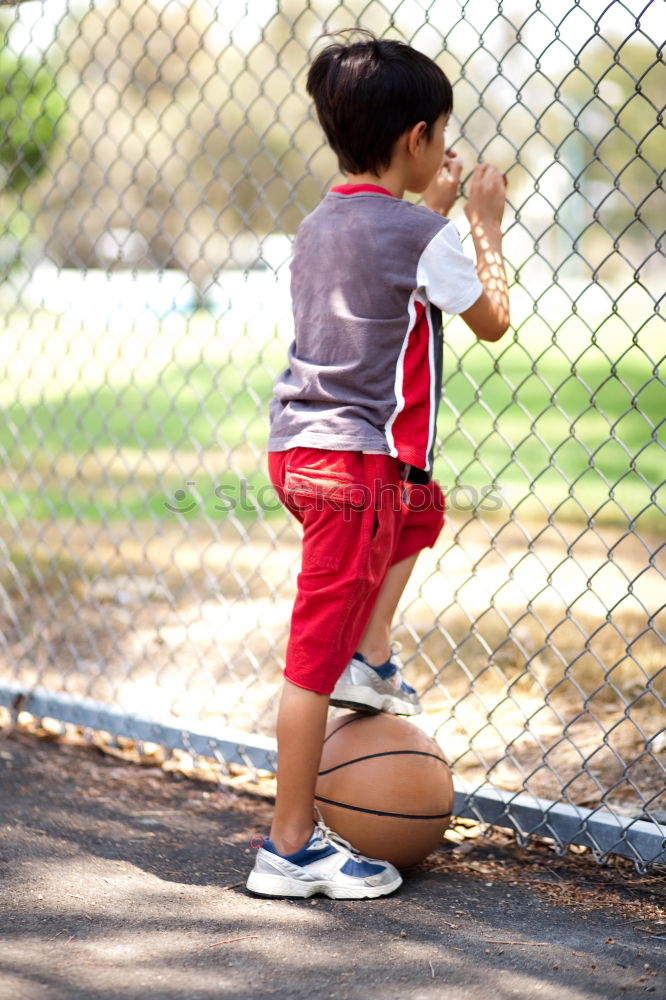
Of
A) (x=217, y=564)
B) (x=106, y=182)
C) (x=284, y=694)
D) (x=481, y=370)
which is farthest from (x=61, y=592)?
(x=481, y=370)

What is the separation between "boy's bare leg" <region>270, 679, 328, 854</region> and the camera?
2844mm

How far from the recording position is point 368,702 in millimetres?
2982

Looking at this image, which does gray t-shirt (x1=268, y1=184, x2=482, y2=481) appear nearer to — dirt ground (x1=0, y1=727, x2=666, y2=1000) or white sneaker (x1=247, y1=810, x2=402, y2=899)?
white sneaker (x1=247, y1=810, x2=402, y2=899)

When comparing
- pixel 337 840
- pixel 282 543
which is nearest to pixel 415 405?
pixel 337 840

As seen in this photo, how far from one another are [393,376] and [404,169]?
0.55m

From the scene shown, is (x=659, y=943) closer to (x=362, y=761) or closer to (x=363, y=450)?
(x=362, y=761)

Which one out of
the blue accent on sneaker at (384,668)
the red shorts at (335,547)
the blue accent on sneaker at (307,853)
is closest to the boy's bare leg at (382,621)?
the blue accent on sneaker at (384,668)

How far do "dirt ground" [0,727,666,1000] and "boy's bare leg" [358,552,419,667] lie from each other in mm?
663

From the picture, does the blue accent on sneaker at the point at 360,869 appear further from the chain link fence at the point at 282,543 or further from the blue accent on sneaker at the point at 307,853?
the chain link fence at the point at 282,543

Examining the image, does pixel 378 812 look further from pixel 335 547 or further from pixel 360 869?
pixel 335 547

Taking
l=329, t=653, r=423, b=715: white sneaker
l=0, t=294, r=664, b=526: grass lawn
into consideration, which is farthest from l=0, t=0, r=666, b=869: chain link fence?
l=329, t=653, r=423, b=715: white sneaker

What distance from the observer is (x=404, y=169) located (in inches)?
111

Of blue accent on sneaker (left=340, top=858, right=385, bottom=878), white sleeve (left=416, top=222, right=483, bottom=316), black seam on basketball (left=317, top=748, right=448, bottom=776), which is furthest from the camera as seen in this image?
black seam on basketball (left=317, top=748, right=448, bottom=776)

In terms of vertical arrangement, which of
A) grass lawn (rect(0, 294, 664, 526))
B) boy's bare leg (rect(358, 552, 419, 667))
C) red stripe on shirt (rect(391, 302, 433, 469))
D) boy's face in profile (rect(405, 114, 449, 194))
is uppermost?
boy's face in profile (rect(405, 114, 449, 194))
